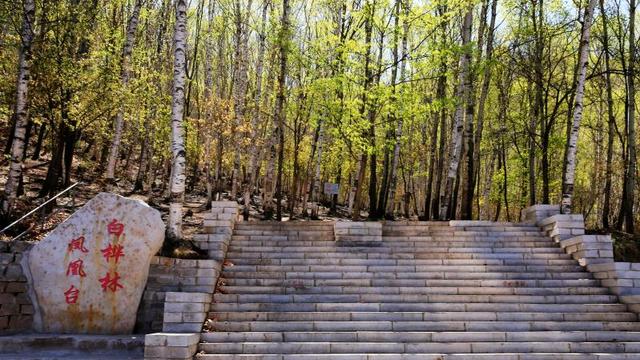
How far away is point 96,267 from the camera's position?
8.64 meters

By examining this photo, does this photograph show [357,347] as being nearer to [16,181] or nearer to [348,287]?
[348,287]

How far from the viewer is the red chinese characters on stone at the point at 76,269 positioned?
857 centimetres

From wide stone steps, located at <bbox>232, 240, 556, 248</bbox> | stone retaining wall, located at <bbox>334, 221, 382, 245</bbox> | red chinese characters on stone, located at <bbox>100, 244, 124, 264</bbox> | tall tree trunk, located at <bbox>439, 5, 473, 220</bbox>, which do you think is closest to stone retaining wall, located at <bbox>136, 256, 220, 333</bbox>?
red chinese characters on stone, located at <bbox>100, 244, 124, 264</bbox>

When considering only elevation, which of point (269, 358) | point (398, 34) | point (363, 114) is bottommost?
point (269, 358)

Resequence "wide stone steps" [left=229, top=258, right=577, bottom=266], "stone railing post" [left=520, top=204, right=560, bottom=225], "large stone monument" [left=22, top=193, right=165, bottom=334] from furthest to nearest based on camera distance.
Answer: "stone railing post" [left=520, top=204, right=560, bottom=225], "wide stone steps" [left=229, top=258, right=577, bottom=266], "large stone monument" [left=22, top=193, right=165, bottom=334]

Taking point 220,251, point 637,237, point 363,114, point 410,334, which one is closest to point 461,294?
point 410,334

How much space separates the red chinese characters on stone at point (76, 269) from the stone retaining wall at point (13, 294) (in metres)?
1.28

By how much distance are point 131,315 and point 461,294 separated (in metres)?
6.20

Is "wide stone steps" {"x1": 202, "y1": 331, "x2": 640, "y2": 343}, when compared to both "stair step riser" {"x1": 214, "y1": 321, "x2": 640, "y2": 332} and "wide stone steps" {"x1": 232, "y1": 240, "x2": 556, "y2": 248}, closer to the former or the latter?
"stair step riser" {"x1": 214, "y1": 321, "x2": 640, "y2": 332}

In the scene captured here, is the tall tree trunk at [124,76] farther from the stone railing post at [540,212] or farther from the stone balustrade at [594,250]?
the stone balustrade at [594,250]

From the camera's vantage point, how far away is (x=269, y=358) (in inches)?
303

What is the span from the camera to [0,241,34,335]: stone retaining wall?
8.97 m

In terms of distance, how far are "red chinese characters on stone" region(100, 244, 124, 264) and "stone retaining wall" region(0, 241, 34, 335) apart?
180cm

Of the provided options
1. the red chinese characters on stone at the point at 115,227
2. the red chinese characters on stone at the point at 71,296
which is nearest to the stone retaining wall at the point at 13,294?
the red chinese characters on stone at the point at 71,296
